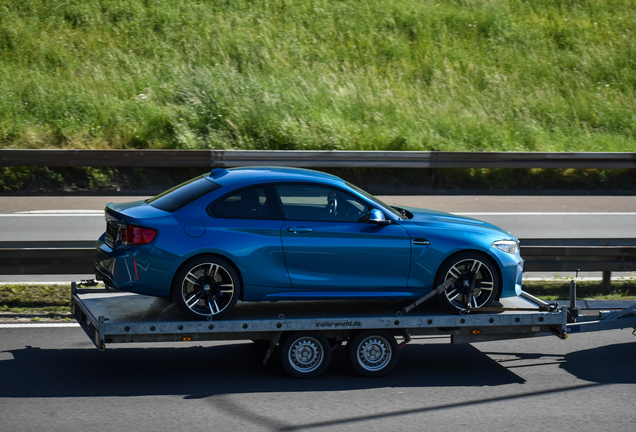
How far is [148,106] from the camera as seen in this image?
18.0 metres

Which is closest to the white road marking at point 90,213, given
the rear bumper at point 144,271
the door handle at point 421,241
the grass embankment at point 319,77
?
the grass embankment at point 319,77

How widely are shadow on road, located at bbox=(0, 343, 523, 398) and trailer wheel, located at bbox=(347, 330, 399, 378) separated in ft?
0.29

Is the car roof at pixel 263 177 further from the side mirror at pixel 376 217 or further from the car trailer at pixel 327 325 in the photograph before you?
the car trailer at pixel 327 325

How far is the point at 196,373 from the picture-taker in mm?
6496

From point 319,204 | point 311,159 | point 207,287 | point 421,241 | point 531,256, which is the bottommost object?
point 207,287

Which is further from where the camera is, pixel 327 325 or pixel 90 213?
pixel 90 213

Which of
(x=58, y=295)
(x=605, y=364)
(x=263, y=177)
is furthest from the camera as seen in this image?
(x=58, y=295)

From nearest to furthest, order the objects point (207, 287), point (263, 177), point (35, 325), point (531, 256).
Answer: point (207, 287) → point (263, 177) → point (35, 325) → point (531, 256)

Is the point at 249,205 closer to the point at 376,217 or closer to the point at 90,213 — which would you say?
the point at 376,217

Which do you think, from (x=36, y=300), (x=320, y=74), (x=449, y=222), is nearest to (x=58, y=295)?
(x=36, y=300)

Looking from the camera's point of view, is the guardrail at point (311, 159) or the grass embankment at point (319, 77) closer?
the guardrail at point (311, 159)

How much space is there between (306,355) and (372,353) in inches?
24.1

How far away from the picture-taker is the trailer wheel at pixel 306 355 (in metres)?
6.25

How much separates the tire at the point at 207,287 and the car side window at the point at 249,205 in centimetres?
45
